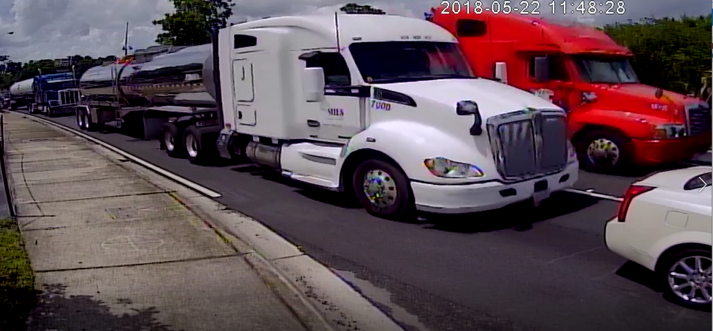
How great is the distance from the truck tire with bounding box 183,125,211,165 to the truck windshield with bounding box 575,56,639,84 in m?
7.36

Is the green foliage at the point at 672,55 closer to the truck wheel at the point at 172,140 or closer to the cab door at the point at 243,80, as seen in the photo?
the cab door at the point at 243,80

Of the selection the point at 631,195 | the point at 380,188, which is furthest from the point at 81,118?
the point at 631,195

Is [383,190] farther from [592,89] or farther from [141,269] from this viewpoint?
[592,89]

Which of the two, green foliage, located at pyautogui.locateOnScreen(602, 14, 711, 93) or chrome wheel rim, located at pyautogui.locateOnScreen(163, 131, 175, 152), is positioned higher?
green foliage, located at pyautogui.locateOnScreen(602, 14, 711, 93)

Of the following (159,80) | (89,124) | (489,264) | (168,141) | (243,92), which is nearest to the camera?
(489,264)

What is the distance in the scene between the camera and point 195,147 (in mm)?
14594

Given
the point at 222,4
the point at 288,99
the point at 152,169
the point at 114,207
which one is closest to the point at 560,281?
Result: the point at 288,99

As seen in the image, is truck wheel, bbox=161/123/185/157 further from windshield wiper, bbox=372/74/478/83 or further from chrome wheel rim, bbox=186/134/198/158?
windshield wiper, bbox=372/74/478/83

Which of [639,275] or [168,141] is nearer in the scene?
[639,275]

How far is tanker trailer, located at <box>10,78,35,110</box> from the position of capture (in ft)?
168

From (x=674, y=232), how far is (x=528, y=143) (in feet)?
10.4

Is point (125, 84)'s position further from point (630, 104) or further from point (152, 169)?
point (630, 104)

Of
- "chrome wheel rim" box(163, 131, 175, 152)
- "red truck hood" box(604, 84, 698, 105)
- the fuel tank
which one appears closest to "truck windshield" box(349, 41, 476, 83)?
"red truck hood" box(604, 84, 698, 105)

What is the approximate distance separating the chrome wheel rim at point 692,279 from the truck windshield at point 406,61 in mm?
4766
